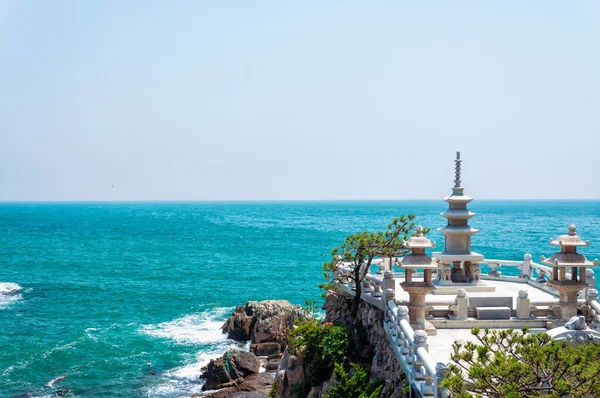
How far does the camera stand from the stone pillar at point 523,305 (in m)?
18.5

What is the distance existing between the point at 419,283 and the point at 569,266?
16.1 ft

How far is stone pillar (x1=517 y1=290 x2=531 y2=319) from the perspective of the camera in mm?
18484

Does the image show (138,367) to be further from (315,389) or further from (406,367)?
(406,367)

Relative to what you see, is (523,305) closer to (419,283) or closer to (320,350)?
(419,283)

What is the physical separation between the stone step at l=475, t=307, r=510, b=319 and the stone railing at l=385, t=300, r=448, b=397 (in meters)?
3.65

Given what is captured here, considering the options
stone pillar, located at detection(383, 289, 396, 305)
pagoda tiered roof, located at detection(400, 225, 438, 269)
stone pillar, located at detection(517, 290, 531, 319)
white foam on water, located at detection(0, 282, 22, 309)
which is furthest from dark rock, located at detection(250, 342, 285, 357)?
white foam on water, located at detection(0, 282, 22, 309)

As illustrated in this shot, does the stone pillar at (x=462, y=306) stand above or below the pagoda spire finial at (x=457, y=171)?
below

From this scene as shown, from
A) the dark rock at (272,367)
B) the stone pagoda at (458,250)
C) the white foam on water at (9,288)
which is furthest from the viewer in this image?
the white foam on water at (9,288)

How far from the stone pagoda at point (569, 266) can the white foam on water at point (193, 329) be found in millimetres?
27472

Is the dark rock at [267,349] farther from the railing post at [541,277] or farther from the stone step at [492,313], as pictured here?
the stone step at [492,313]

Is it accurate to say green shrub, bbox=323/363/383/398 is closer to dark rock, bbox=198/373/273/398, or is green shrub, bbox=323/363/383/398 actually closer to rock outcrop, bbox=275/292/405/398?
rock outcrop, bbox=275/292/405/398

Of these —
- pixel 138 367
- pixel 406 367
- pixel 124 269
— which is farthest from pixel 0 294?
pixel 406 367

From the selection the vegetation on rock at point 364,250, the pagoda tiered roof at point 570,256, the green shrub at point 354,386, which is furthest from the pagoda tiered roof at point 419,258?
the pagoda tiered roof at point 570,256

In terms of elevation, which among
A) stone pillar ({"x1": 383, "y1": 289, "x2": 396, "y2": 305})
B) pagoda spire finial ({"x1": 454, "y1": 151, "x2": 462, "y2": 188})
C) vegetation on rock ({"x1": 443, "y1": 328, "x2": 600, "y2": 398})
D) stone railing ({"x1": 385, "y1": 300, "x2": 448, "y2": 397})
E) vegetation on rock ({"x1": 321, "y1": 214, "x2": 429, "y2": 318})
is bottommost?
stone railing ({"x1": 385, "y1": 300, "x2": 448, "y2": 397})
